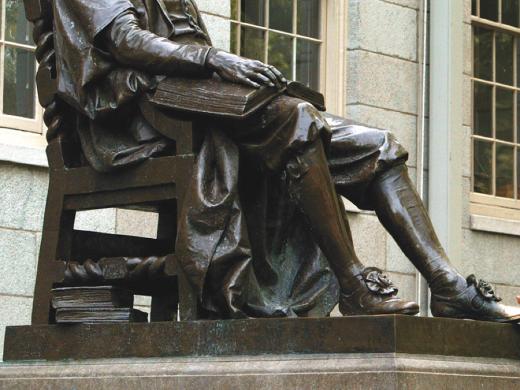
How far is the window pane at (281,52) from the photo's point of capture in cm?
1313

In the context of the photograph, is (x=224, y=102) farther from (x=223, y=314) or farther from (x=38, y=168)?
(x=38, y=168)

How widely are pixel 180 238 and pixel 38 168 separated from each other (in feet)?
13.8

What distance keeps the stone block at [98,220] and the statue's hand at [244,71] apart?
13.9 feet

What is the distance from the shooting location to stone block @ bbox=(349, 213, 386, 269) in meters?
12.7

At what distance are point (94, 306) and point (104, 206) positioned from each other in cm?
40

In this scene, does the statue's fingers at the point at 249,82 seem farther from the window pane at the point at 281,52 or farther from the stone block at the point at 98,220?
the window pane at the point at 281,52

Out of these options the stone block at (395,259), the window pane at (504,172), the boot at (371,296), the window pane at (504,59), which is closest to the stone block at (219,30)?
the stone block at (395,259)

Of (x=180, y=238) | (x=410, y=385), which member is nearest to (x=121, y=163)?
(x=180, y=238)

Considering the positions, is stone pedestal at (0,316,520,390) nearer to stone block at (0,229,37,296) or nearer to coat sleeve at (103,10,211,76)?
coat sleeve at (103,10,211,76)

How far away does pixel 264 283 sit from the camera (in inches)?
271

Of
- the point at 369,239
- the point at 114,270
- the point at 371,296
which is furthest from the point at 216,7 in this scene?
the point at 371,296

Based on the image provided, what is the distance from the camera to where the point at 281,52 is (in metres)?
13.2

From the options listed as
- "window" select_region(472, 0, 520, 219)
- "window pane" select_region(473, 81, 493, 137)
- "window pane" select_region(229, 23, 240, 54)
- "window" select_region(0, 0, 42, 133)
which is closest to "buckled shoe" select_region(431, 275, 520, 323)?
"window" select_region(0, 0, 42, 133)

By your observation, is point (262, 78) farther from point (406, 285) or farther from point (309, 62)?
point (309, 62)
